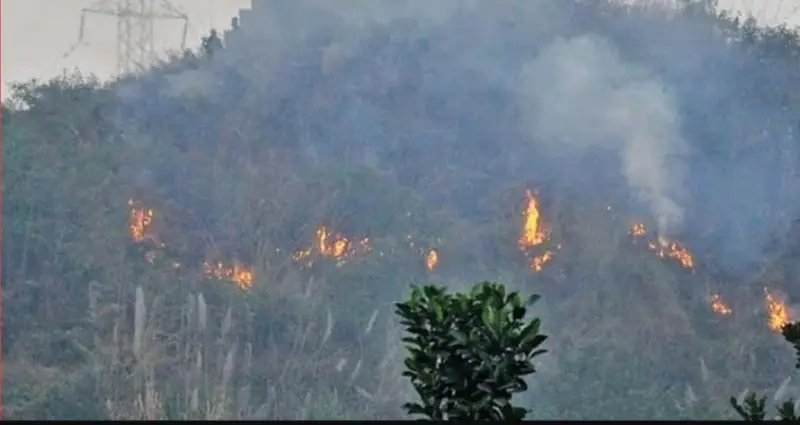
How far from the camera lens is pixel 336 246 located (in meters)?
3.26

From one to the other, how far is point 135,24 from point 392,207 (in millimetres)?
923

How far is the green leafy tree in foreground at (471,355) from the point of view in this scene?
226 centimetres

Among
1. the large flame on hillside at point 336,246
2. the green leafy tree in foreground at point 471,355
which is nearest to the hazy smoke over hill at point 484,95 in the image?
the large flame on hillside at point 336,246

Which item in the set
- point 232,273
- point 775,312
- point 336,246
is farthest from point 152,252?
point 775,312

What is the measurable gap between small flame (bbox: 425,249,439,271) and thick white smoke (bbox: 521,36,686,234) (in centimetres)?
46

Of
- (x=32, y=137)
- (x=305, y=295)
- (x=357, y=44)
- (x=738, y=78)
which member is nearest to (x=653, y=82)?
(x=738, y=78)

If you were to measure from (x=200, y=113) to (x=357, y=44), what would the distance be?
505mm

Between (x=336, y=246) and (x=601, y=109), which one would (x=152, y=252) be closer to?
(x=336, y=246)

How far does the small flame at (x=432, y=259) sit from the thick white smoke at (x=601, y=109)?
459 mm

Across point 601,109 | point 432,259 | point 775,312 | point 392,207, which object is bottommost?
point 775,312

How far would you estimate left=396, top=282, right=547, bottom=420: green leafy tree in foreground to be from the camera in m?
2.26

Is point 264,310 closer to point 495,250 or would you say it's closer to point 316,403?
point 316,403

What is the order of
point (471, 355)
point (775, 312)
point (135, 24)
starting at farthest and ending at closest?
point (775, 312) → point (135, 24) → point (471, 355)

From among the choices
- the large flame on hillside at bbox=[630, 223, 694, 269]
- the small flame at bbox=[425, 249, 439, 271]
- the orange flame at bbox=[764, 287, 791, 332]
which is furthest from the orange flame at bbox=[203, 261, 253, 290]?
the orange flame at bbox=[764, 287, 791, 332]
